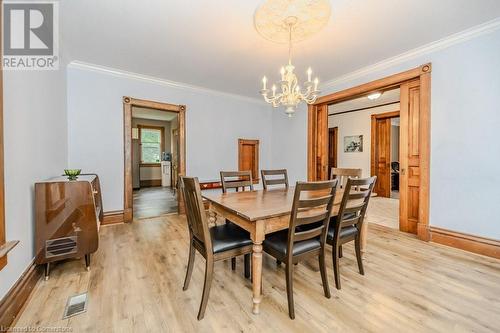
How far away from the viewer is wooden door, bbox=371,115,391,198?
6.02 m

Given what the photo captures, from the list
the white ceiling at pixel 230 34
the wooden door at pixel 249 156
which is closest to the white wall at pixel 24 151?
the white ceiling at pixel 230 34

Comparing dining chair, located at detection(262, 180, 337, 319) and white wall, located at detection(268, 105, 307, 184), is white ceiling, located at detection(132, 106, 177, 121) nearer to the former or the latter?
white wall, located at detection(268, 105, 307, 184)

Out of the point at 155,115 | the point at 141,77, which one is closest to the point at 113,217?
the point at 141,77

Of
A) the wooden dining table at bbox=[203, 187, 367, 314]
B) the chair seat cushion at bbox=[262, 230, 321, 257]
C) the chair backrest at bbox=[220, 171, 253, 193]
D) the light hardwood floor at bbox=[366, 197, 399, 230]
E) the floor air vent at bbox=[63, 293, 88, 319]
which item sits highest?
the chair backrest at bbox=[220, 171, 253, 193]

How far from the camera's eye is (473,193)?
97.3 inches

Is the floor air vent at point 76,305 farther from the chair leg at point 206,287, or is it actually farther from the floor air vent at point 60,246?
the chair leg at point 206,287

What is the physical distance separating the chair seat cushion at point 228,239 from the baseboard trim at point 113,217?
2.53 meters

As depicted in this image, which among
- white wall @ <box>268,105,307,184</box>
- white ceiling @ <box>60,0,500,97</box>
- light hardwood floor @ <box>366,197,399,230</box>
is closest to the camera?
white ceiling @ <box>60,0,500,97</box>

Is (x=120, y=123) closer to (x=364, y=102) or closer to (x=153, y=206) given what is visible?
(x=153, y=206)

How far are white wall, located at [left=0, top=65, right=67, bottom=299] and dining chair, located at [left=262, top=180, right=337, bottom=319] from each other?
1.91 m

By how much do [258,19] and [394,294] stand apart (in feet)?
8.79

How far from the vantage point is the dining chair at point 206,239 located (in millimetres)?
1471

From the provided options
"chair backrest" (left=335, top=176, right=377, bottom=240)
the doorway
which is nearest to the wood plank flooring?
the doorway

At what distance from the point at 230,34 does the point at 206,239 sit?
2.28 metres
